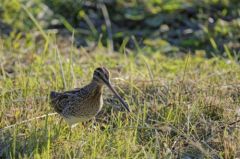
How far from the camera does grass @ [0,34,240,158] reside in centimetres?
545

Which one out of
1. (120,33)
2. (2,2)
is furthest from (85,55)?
(2,2)

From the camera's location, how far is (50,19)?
977 centimetres

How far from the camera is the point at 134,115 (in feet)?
19.4

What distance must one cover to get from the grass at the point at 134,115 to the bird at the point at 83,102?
0.10 m

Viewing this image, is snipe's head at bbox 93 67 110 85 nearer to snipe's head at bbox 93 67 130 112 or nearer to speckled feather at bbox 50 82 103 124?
snipe's head at bbox 93 67 130 112

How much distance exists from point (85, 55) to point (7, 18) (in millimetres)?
1635

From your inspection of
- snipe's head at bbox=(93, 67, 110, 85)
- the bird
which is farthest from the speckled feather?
snipe's head at bbox=(93, 67, 110, 85)

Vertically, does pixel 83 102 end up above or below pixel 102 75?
below

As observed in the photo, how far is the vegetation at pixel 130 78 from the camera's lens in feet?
18.2

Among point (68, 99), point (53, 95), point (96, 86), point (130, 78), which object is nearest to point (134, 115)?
point (96, 86)

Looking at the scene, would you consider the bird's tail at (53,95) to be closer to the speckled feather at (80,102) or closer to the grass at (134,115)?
the speckled feather at (80,102)

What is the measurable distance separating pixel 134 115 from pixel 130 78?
3.21 ft

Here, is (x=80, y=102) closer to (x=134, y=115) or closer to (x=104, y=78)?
(x=104, y=78)

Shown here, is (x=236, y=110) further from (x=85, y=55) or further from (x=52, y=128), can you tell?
(x=85, y=55)
